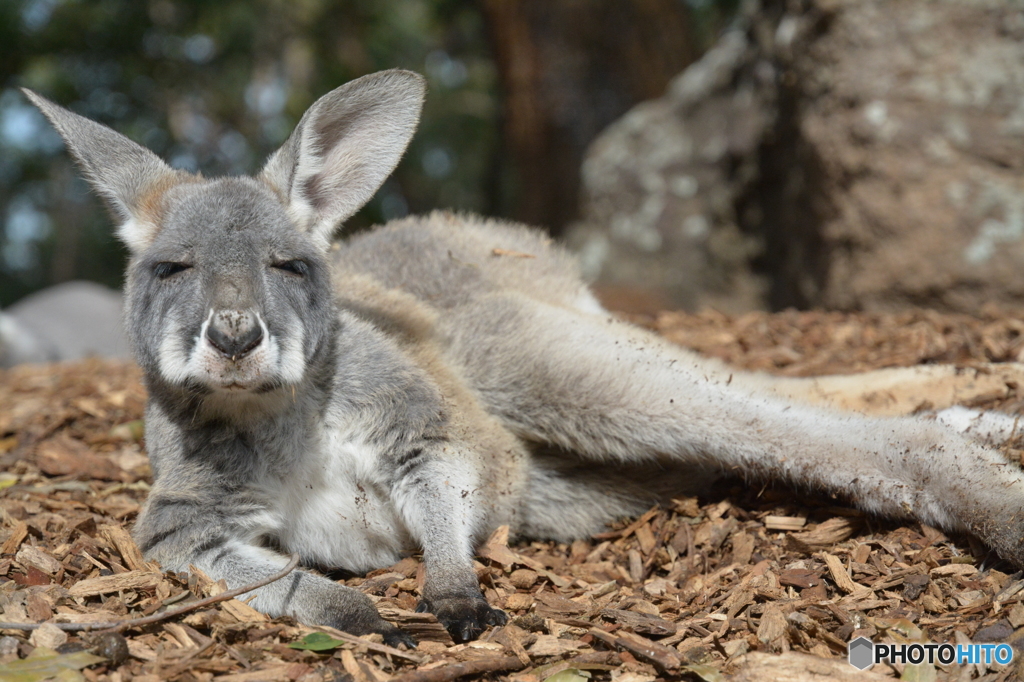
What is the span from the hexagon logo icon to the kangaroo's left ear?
2.26m

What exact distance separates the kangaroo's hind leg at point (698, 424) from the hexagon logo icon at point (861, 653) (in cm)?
64

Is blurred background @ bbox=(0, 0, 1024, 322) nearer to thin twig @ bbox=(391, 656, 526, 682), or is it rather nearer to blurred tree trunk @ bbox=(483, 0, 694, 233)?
blurred tree trunk @ bbox=(483, 0, 694, 233)

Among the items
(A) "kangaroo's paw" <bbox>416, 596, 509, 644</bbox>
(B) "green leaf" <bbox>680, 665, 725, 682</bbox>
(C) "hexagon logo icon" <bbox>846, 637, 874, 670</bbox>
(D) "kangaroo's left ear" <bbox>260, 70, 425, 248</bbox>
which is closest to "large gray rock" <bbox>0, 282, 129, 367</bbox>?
(D) "kangaroo's left ear" <bbox>260, 70, 425, 248</bbox>

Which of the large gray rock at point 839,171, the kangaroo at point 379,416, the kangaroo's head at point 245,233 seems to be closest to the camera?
the kangaroo's head at point 245,233

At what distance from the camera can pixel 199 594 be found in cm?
271

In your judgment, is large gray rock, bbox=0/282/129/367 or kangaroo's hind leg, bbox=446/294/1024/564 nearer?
kangaroo's hind leg, bbox=446/294/1024/564

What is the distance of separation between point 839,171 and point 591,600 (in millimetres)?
4270

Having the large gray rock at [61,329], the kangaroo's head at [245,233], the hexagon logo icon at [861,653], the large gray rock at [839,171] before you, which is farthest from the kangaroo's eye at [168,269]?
the large gray rock at [61,329]

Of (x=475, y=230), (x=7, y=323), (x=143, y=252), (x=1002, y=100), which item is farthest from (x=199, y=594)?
(x=7, y=323)

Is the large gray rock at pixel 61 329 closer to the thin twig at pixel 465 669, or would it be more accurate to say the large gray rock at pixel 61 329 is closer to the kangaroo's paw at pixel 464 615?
the kangaroo's paw at pixel 464 615

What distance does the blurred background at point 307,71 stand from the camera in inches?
367

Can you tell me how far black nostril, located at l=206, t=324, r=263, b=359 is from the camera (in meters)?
2.53

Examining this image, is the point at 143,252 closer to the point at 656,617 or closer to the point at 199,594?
the point at 199,594

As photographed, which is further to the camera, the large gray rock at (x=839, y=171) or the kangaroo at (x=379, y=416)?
the large gray rock at (x=839, y=171)
